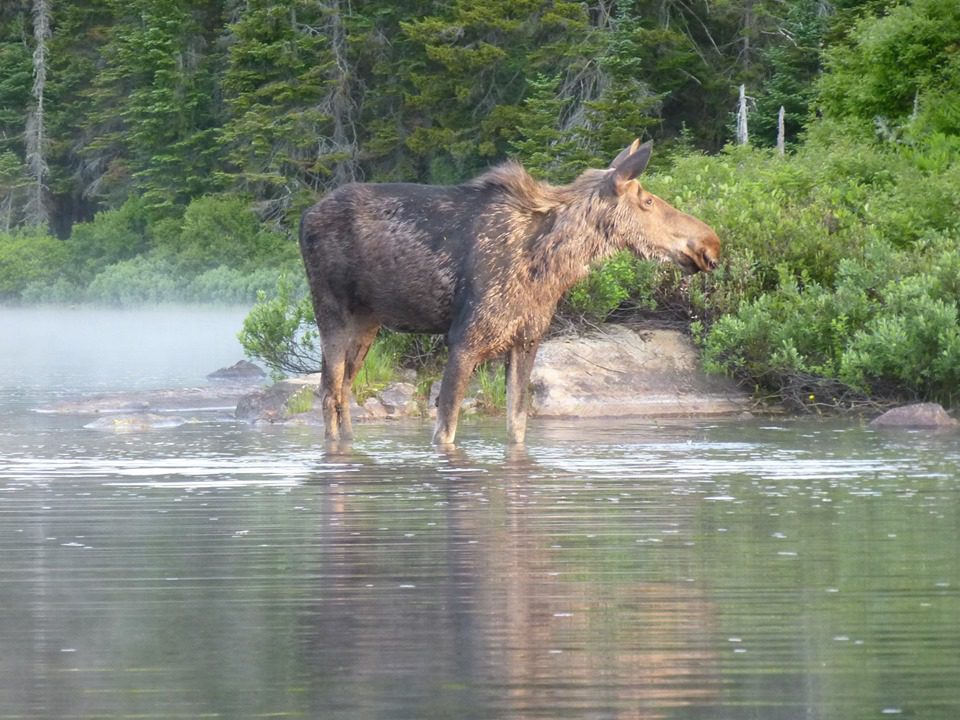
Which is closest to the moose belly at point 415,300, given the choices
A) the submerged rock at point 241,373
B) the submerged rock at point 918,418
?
the submerged rock at point 918,418

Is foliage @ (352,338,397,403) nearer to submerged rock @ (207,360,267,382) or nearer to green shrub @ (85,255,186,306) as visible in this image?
submerged rock @ (207,360,267,382)

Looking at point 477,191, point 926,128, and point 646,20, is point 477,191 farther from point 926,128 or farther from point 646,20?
point 646,20

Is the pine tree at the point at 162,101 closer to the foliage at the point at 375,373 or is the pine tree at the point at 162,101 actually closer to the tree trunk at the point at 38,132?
the tree trunk at the point at 38,132

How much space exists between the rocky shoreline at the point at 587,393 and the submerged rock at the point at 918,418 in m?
1.95

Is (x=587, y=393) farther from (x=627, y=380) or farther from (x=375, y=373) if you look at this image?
(x=375, y=373)

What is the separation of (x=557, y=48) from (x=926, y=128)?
1192 inches

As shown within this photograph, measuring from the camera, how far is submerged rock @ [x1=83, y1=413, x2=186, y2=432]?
16.5 metres

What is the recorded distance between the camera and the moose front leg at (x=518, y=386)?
1438 centimetres

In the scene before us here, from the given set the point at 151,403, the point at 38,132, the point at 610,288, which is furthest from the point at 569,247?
the point at 38,132

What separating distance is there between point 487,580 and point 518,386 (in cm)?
686

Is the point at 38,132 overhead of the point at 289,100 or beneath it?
beneath

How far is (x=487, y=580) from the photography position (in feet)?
Answer: 25.4

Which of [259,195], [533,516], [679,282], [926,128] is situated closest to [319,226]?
[679,282]

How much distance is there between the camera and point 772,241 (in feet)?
61.3
